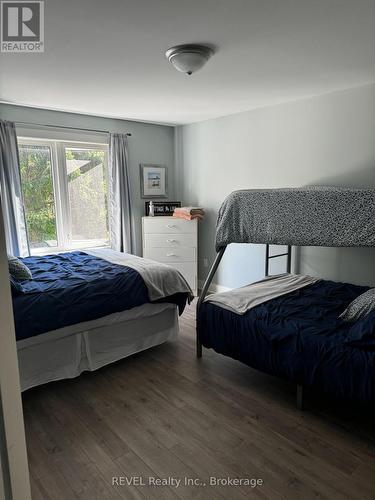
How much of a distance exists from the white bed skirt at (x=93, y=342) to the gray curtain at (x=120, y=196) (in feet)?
5.60

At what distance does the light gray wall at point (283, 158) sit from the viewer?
317cm

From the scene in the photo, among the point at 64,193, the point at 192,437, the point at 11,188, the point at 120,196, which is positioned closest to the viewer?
the point at 192,437

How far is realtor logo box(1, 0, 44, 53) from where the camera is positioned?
1697 mm

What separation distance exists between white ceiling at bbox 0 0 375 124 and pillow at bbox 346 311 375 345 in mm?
1674

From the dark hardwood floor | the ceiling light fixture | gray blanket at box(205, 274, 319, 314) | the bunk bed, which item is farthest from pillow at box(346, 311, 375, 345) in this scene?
the ceiling light fixture

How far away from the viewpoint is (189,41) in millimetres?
2076

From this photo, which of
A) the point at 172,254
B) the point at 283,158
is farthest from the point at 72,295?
the point at 283,158

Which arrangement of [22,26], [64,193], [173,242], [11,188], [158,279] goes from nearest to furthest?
[22,26], [158,279], [11,188], [64,193], [173,242]

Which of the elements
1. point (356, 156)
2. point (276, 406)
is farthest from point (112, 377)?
point (356, 156)

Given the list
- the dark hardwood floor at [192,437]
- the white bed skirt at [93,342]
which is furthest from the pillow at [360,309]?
the white bed skirt at [93,342]

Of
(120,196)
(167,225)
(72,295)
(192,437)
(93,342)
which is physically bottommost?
(192,437)

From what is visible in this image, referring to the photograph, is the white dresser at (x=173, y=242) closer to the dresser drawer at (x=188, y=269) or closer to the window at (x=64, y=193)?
the dresser drawer at (x=188, y=269)

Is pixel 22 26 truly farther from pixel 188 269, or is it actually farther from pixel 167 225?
pixel 188 269

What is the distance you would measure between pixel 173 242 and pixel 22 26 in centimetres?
302
